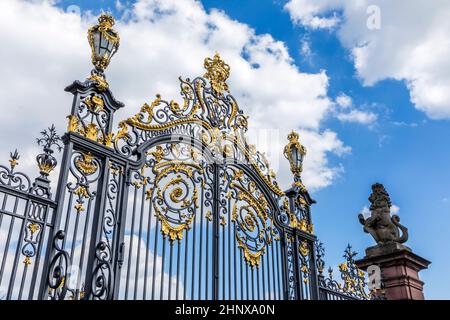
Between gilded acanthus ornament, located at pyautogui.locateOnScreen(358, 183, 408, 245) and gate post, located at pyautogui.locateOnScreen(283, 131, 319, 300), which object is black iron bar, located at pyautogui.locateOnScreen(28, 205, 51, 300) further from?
gilded acanthus ornament, located at pyautogui.locateOnScreen(358, 183, 408, 245)

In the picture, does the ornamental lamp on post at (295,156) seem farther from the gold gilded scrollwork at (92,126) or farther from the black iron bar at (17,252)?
the black iron bar at (17,252)

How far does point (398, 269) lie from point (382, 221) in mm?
947

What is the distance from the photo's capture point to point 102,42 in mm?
6312

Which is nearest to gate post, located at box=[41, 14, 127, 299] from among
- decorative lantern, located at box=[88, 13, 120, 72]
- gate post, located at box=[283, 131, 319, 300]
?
decorative lantern, located at box=[88, 13, 120, 72]

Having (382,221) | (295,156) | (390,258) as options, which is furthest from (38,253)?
(382,221)

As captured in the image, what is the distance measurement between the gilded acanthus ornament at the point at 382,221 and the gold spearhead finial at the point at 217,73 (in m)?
3.73

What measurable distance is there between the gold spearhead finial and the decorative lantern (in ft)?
6.31

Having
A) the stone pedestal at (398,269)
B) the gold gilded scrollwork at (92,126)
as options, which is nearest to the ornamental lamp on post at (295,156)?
the stone pedestal at (398,269)

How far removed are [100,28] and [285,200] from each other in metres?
4.23

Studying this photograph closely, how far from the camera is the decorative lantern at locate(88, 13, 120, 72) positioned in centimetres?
630

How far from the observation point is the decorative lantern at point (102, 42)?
630cm
